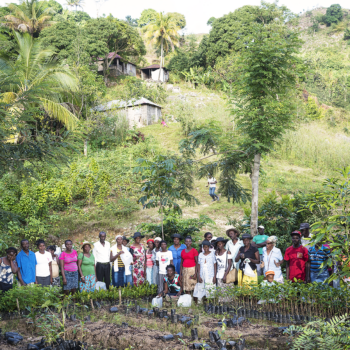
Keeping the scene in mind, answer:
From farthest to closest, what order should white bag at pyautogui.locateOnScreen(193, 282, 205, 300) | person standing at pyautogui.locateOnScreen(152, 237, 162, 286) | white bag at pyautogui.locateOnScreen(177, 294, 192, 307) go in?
1. person standing at pyautogui.locateOnScreen(152, 237, 162, 286)
2. white bag at pyautogui.locateOnScreen(193, 282, 205, 300)
3. white bag at pyautogui.locateOnScreen(177, 294, 192, 307)

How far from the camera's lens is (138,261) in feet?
22.8

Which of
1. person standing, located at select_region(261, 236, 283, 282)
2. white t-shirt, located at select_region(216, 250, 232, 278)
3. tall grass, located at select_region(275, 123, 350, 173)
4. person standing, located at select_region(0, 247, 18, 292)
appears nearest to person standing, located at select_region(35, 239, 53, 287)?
person standing, located at select_region(0, 247, 18, 292)

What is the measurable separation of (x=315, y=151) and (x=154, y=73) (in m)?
24.2

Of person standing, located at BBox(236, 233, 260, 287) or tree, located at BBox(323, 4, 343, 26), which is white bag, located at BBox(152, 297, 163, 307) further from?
tree, located at BBox(323, 4, 343, 26)

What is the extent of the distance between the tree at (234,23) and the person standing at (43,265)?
1147 inches

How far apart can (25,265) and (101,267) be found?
141 cm

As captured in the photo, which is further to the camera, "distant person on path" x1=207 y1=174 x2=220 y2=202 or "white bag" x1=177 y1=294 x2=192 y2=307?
"distant person on path" x1=207 y1=174 x2=220 y2=202

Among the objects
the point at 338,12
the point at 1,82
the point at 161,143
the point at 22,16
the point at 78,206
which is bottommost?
the point at 78,206

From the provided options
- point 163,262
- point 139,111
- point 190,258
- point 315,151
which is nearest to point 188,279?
point 190,258

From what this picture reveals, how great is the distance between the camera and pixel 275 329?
182 inches

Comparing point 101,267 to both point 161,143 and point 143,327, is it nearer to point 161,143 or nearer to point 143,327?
point 143,327

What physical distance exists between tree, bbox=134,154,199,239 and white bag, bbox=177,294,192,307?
6.35 ft

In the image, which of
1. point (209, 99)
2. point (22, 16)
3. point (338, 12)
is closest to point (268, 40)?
point (209, 99)

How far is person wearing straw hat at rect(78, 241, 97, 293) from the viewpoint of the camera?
6527 mm
